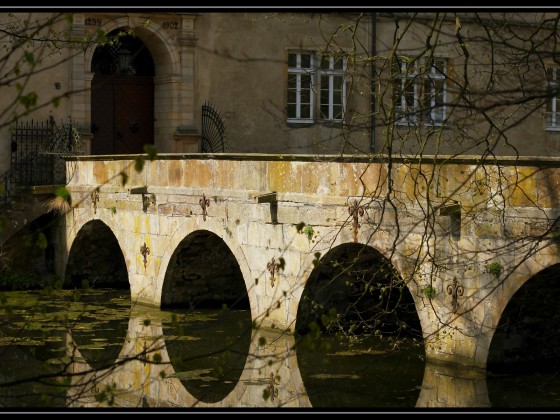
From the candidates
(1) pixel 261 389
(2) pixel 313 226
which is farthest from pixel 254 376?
(2) pixel 313 226

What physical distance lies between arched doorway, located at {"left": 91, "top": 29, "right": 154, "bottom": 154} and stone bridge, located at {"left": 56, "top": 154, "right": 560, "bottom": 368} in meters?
2.86

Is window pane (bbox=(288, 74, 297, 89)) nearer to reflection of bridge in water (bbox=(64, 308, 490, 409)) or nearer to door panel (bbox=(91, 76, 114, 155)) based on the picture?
door panel (bbox=(91, 76, 114, 155))

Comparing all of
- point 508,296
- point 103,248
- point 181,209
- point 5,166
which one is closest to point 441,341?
point 508,296

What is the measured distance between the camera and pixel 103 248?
19.1 m

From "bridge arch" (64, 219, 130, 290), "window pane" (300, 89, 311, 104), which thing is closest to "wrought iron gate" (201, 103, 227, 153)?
"window pane" (300, 89, 311, 104)

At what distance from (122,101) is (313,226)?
30.5 feet

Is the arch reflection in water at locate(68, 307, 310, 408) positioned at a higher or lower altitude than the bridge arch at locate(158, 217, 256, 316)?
lower

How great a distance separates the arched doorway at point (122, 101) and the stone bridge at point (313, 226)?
113 inches

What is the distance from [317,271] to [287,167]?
121 centimetres

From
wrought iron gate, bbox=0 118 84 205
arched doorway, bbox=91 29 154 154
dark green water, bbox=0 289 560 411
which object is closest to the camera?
dark green water, bbox=0 289 560 411

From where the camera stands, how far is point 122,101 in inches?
859

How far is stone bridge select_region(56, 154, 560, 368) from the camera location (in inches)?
432

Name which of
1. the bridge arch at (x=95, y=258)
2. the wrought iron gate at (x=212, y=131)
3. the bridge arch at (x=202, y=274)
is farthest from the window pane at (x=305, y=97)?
the bridge arch at (x=202, y=274)
